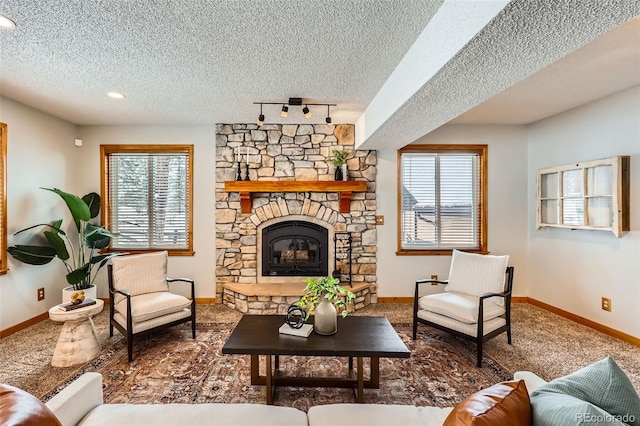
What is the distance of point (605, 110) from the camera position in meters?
3.31

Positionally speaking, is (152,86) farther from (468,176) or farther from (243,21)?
(468,176)

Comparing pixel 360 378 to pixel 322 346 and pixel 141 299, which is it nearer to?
pixel 322 346

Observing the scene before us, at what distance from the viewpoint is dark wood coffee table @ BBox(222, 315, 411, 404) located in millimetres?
2010

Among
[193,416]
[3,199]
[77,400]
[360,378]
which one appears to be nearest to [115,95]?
[3,199]

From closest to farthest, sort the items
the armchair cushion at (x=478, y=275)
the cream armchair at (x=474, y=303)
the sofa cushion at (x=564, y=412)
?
the sofa cushion at (x=564, y=412)
the cream armchair at (x=474, y=303)
the armchair cushion at (x=478, y=275)

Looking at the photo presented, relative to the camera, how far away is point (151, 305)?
289cm

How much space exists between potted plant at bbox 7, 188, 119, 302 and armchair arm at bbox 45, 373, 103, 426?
266cm

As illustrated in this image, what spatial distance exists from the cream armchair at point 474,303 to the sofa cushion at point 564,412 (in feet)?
6.07

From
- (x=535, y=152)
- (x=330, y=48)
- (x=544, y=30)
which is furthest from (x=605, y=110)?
(x=330, y=48)

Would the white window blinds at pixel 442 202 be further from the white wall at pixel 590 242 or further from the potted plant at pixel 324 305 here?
the potted plant at pixel 324 305

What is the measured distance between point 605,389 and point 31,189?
508cm

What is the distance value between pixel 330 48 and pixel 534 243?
3.95 m

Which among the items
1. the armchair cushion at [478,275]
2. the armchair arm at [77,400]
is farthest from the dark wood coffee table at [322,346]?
the armchair cushion at [478,275]

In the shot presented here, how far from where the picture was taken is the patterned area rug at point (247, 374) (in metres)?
2.17
